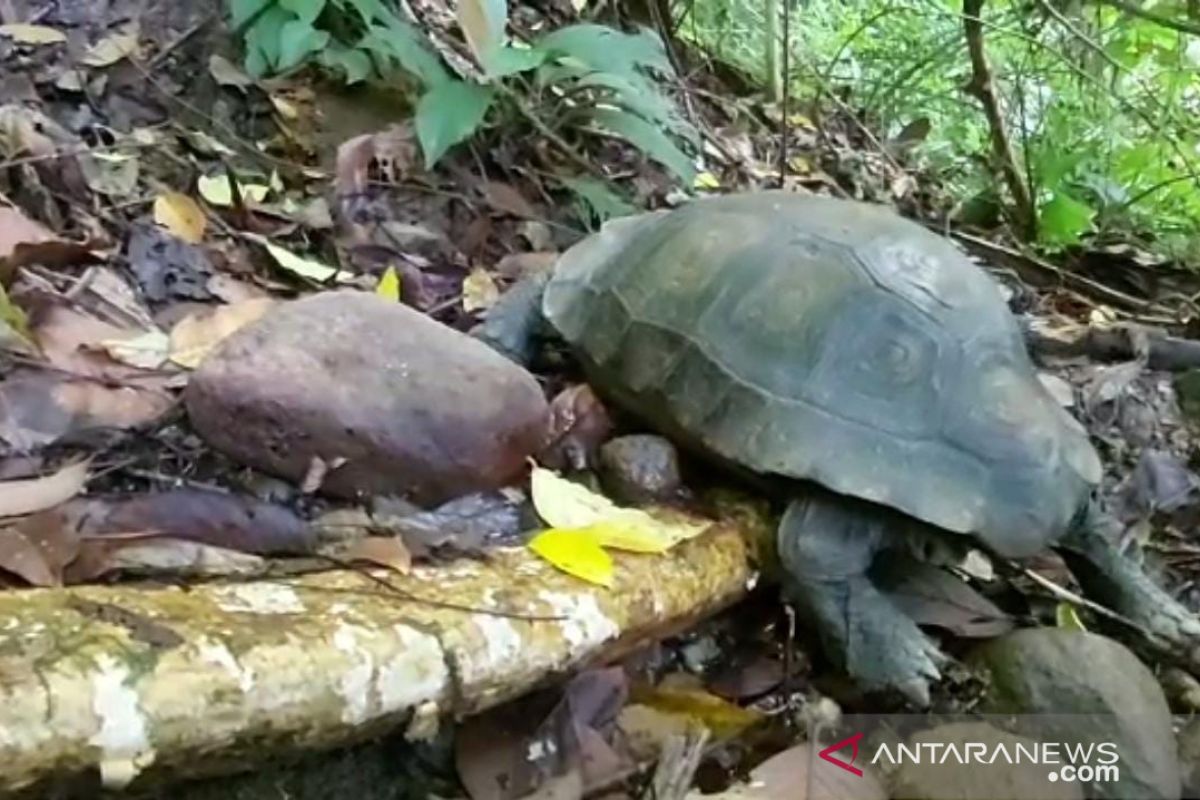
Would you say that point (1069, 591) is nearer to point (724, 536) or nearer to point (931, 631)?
point (931, 631)

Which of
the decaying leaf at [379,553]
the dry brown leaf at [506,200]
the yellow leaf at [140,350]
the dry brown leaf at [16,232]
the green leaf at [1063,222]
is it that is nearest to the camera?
the decaying leaf at [379,553]

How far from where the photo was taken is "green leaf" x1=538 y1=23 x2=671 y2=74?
2.96 meters

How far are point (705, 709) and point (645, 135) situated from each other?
139 cm

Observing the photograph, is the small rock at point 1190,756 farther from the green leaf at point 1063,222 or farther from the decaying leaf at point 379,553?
the green leaf at point 1063,222

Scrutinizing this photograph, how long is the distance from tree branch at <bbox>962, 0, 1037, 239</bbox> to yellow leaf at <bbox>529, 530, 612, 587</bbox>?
251 cm

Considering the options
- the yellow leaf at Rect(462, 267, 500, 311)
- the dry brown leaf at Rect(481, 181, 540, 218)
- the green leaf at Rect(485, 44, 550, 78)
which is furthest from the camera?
the dry brown leaf at Rect(481, 181, 540, 218)

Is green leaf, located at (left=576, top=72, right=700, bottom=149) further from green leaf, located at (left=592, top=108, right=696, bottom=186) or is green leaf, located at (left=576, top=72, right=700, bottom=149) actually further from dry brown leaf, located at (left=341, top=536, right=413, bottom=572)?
dry brown leaf, located at (left=341, top=536, right=413, bottom=572)

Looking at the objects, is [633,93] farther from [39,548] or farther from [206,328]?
[39,548]

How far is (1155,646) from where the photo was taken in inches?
86.4

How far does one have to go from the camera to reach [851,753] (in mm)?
1878

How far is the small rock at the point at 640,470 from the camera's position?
7.18 feet

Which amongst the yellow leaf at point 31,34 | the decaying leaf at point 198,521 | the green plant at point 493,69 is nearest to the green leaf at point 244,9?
the green plant at point 493,69

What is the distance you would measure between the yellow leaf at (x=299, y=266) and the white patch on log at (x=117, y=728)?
1267 millimetres

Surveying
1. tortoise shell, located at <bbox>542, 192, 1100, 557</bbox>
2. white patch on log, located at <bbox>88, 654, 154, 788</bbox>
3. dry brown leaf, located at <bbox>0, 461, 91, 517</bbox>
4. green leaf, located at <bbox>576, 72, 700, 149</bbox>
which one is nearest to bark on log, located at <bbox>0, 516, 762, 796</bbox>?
white patch on log, located at <bbox>88, 654, 154, 788</bbox>
